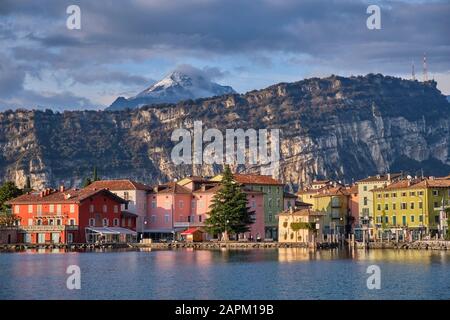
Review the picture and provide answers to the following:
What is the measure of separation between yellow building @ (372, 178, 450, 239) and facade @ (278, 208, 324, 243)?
12573mm

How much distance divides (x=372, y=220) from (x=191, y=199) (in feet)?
84.6

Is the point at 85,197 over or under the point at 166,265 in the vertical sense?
over

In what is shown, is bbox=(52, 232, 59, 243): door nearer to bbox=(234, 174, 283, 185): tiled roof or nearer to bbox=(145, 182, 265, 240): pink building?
bbox=(145, 182, 265, 240): pink building

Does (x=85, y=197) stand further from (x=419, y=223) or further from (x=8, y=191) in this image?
(x=419, y=223)

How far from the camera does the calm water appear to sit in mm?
57031

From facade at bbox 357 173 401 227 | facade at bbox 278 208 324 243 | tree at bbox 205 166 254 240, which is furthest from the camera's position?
facade at bbox 357 173 401 227

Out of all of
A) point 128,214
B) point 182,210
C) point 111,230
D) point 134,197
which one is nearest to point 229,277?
point 111,230

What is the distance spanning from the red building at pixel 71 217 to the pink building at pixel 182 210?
27.3 ft

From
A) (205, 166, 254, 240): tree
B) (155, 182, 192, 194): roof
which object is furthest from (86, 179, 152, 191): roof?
(205, 166, 254, 240): tree

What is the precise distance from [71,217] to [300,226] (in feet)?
96.3

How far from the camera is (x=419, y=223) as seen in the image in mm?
127250

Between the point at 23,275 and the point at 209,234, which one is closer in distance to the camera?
the point at 23,275

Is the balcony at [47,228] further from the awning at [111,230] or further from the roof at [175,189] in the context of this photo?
the roof at [175,189]
